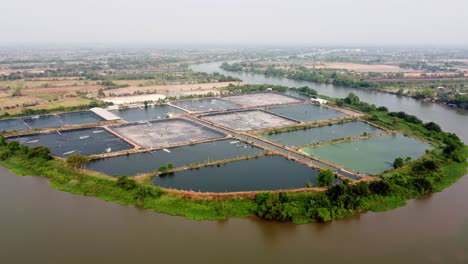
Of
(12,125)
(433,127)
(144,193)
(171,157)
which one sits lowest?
(144,193)

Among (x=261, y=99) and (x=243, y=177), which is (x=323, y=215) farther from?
(x=261, y=99)

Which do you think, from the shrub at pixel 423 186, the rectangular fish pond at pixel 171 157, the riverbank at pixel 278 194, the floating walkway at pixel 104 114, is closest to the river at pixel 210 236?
the riverbank at pixel 278 194

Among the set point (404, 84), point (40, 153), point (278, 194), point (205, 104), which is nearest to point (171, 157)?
point (40, 153)

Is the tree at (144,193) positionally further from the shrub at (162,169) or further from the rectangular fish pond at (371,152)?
the rectangular fish pond at (371,152)

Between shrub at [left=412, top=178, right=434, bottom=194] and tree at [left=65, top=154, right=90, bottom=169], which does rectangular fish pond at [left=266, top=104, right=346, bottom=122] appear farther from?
tree at [left=65, top=154, right=90, bottom=169]

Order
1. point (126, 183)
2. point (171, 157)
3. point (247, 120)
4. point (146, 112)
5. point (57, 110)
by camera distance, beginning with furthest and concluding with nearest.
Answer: point (146, 112)
point (57, 110)
point (247, 120)
point (171, 157)
point (126, 183)

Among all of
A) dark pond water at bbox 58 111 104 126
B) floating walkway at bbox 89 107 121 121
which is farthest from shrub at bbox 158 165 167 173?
dark pond water at bbox 58 111 104 126

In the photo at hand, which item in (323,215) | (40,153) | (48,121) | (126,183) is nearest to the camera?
(323,215)
